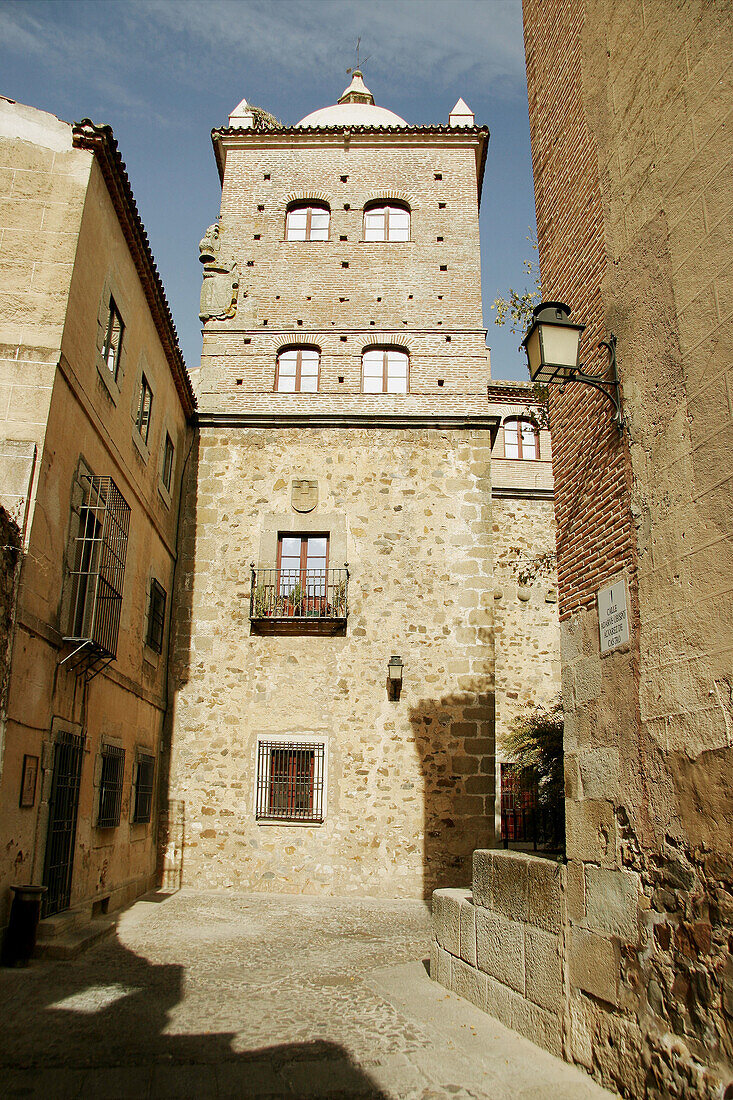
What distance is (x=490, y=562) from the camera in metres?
13.2

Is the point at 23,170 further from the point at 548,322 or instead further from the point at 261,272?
the point at 261,272

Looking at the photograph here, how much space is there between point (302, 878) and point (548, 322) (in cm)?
930

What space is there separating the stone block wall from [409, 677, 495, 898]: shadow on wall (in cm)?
567

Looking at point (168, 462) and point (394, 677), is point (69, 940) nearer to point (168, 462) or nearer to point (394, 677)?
point (394, 677)

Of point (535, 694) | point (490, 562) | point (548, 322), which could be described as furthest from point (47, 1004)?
point (535, 694)

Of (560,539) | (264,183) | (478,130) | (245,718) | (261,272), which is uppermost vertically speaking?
(478,130)

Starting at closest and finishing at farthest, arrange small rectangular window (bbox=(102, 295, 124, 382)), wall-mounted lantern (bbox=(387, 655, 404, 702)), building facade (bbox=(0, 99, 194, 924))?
building facade (bbox=(0, 99, 194, 924)) < small rectangular window (bbox=(102, 295, 124, 382)) < wall-mounted lantern (bbox=(387, 655, 404, 702))

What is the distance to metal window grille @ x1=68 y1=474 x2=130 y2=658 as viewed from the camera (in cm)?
841

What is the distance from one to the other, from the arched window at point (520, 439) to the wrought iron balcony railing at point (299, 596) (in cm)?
1054

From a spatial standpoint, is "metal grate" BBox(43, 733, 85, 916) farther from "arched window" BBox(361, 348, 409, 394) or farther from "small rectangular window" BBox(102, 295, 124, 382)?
"arched window" BBox(361, 348, 409, 394)

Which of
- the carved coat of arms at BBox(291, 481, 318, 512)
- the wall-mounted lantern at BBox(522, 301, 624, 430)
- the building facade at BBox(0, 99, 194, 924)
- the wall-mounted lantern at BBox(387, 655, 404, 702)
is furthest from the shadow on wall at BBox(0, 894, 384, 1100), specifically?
the carved coat of arms at BBox(291, 481, 318, 512)

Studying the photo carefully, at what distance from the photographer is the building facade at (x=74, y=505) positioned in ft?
24.0

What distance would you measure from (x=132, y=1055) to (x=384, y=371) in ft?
38.8

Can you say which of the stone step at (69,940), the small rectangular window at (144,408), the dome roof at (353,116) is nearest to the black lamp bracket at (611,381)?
the stone step at (69,940)
